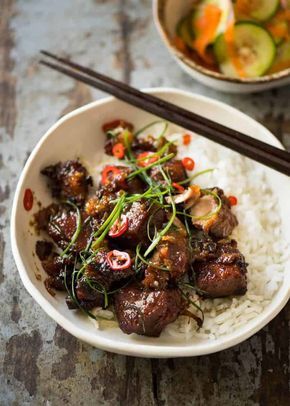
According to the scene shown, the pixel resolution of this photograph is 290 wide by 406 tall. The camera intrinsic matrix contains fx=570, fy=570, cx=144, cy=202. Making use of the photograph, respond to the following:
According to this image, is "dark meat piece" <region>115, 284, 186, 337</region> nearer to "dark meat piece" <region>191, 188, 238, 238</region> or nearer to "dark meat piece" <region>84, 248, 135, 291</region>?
"dark meat piece" <region>84, 248, 135, 291</region>

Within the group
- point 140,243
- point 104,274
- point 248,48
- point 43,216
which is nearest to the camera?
point 104,274

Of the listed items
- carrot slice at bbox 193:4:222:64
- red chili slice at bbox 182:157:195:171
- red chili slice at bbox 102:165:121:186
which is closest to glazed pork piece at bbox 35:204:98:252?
red chili slice at bbox 102:165:121:186

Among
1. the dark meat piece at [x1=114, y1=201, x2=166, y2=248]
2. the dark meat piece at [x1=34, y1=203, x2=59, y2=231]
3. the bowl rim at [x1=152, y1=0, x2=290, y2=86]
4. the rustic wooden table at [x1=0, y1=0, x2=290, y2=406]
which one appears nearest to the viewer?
the dark meat piece at [x1=114, y1=201, x2=166, y2=248]

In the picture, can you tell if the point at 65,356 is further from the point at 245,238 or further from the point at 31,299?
the point at 245,238

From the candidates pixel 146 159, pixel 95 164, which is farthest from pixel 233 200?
pixel 95 164

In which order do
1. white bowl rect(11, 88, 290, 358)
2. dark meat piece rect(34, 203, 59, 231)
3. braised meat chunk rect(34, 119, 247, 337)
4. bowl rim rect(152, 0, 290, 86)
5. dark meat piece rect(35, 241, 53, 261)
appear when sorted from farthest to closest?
bowl rim rect(152, 0, 290, 86) < dark meat piece rect(34, 203, 59, 231) < dark meat piece rect(35, 241, 53, 261) < braised meat chunk rect(34, 119, 247, 337) < white bowl rect(11, 88, 290, 358)

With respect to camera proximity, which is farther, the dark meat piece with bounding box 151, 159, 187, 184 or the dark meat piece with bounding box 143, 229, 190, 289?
the dark meat piece with bounding box 151, 159, 187, 184

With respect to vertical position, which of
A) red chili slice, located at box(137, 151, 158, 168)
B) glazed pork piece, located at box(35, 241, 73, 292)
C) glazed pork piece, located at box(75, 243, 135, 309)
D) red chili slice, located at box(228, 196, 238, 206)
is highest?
red chili slice, located at box(137, 151, 158, 168)

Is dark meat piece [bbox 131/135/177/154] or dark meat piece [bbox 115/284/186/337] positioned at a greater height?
dark meat piece [bbox 131/135/177/154]
